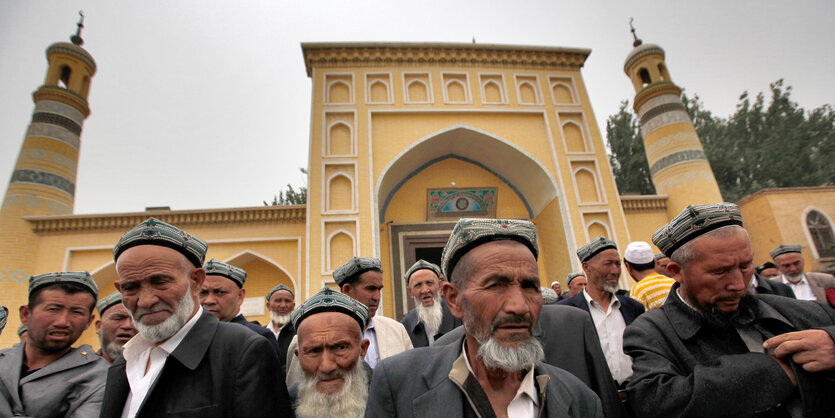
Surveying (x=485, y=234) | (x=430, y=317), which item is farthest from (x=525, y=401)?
(x=430, y=317)

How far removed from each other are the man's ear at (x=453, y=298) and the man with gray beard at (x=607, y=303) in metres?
1.50

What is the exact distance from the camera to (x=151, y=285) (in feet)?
5.19

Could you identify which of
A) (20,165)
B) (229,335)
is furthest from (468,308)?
(20,165)

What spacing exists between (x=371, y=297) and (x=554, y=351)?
1.54 meters

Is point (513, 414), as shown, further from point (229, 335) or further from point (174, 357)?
point (174, 357)

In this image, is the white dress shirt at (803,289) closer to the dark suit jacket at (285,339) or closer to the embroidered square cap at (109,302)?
the dark suit jacket at (285,339)

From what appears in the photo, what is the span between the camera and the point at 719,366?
4.34ft

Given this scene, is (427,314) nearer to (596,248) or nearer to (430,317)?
(430,317)

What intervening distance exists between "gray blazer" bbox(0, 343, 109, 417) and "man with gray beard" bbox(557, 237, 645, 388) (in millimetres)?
2600

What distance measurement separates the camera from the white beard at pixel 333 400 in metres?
1.84

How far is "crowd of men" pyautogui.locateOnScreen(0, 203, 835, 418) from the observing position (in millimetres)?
1239

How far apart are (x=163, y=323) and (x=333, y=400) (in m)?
0.79

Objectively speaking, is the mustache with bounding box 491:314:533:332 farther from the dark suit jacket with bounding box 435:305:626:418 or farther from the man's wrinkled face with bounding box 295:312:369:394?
the man's wrinkled face with bounding box 295:312:369:394

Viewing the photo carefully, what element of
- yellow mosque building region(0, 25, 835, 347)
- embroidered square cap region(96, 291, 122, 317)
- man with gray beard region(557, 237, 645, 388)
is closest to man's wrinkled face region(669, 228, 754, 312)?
man with gray beard region(557, 237, 645, 388)
